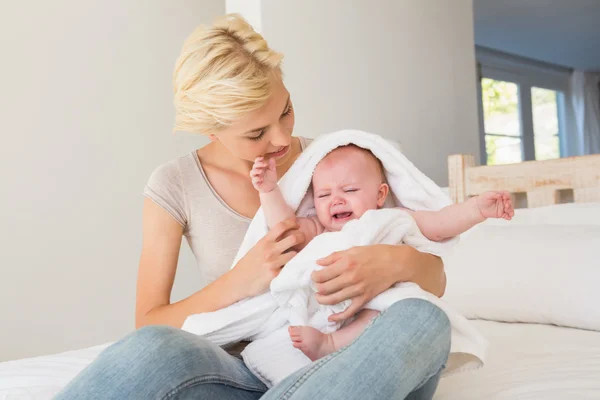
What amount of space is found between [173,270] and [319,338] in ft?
1.59

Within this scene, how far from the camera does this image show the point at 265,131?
1327 millimetres

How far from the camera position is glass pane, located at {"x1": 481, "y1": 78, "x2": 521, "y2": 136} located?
6852 mm

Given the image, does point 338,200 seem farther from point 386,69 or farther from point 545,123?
point 545,123

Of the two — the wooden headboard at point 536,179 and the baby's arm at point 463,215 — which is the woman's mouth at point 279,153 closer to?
the baby's arm at point 463,215

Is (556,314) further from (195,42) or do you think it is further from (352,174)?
(195,42)

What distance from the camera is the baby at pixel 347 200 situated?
121 cm

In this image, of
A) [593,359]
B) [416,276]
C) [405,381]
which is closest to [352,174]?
[416,276]

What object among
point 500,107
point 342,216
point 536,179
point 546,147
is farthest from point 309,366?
point 546,147

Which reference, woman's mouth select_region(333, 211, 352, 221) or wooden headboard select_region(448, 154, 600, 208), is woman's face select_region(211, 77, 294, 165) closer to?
woman's mouth select_region(333, 211, 352, 221)

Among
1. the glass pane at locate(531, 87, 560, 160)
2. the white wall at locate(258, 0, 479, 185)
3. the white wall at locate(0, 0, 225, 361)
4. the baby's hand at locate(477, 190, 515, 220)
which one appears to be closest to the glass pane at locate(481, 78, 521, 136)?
the glass pane at locate(531, 87, 560, 160)

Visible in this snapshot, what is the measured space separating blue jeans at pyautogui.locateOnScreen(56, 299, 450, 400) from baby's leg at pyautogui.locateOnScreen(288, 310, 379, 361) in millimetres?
127

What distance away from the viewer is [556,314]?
173 centimetres

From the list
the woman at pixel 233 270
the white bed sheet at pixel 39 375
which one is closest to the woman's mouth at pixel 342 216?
the woman at pixel 233 270

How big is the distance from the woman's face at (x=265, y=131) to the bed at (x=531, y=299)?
0.56m
